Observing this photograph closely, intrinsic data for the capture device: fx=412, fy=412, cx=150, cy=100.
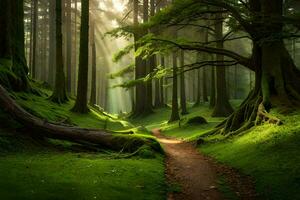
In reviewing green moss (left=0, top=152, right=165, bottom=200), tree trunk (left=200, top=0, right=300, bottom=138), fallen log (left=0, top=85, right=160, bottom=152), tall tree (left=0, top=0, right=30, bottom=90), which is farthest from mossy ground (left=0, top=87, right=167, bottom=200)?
tree trunk (left=200, top=0, right=300, bottom=138)

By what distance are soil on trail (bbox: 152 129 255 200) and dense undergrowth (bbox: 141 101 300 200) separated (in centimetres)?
31

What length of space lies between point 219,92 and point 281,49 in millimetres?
12608

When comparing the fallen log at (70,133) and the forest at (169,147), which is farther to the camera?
the fallen log at (70,133)

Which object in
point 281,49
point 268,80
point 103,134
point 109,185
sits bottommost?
point 109,185

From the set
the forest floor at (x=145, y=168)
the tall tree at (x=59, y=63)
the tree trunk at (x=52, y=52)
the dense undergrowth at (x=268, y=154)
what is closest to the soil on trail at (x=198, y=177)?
the forest floor at (x=145, y=168)

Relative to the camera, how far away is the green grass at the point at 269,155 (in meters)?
9.81

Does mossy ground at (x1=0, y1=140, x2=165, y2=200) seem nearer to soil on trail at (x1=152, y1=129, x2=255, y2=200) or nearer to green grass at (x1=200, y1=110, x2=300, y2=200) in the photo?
soil on trail at (x1=152, y1=129, x2=255, y2=200)

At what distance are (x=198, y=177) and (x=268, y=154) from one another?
7.71 ft

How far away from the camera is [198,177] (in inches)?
469

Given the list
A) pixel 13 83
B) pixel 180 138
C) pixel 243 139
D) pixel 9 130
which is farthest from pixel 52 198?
pixel 180 138

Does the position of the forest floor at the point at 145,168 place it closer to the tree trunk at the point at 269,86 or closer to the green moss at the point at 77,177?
the green moss at the point at 77,177

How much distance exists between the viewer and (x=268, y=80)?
17375 millimetres

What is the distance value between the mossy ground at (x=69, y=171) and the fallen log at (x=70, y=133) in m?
0.35

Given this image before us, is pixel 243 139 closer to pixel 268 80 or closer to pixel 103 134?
pixel 268 80
